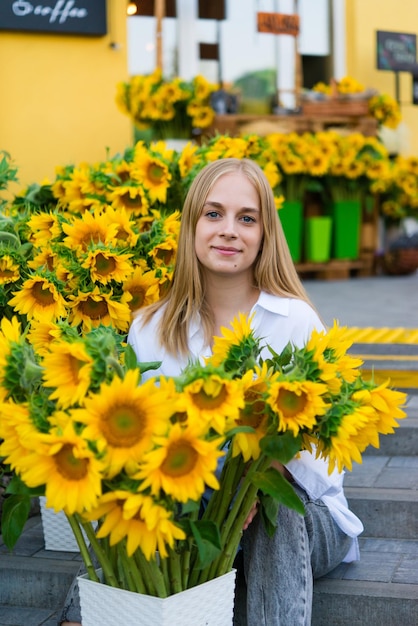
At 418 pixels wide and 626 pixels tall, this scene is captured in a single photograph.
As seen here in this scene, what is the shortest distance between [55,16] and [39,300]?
4.36 m

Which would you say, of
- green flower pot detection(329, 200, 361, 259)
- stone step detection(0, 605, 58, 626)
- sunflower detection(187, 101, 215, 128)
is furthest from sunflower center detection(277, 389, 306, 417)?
green flower pot detection(329, 200, 361, 259)

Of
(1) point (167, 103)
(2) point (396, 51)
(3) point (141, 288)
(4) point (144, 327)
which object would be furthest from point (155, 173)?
(2) point (396, 51)

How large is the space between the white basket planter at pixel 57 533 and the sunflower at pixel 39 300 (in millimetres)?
713

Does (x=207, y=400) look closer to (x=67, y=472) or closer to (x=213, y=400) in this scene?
(x=213, y=400)

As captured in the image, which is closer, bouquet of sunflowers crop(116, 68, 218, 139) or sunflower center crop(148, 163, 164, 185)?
sunflower center crop(148, 163, 164, 185)

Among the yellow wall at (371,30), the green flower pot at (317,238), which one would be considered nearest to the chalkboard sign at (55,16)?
the green flower pot at (317,238)

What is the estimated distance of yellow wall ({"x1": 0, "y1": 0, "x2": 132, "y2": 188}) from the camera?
6297 mm

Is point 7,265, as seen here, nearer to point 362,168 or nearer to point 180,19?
point 362,168

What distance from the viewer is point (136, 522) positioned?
1.61 m

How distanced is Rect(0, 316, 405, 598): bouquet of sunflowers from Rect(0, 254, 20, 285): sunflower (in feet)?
1.53

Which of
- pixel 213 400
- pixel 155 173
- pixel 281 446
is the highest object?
pixel 155 173

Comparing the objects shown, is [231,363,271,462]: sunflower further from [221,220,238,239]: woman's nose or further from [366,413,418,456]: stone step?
[366,413,418,456]: stone step

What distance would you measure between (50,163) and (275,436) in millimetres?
5000

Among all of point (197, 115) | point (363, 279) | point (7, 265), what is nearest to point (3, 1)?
point (197, 115)
